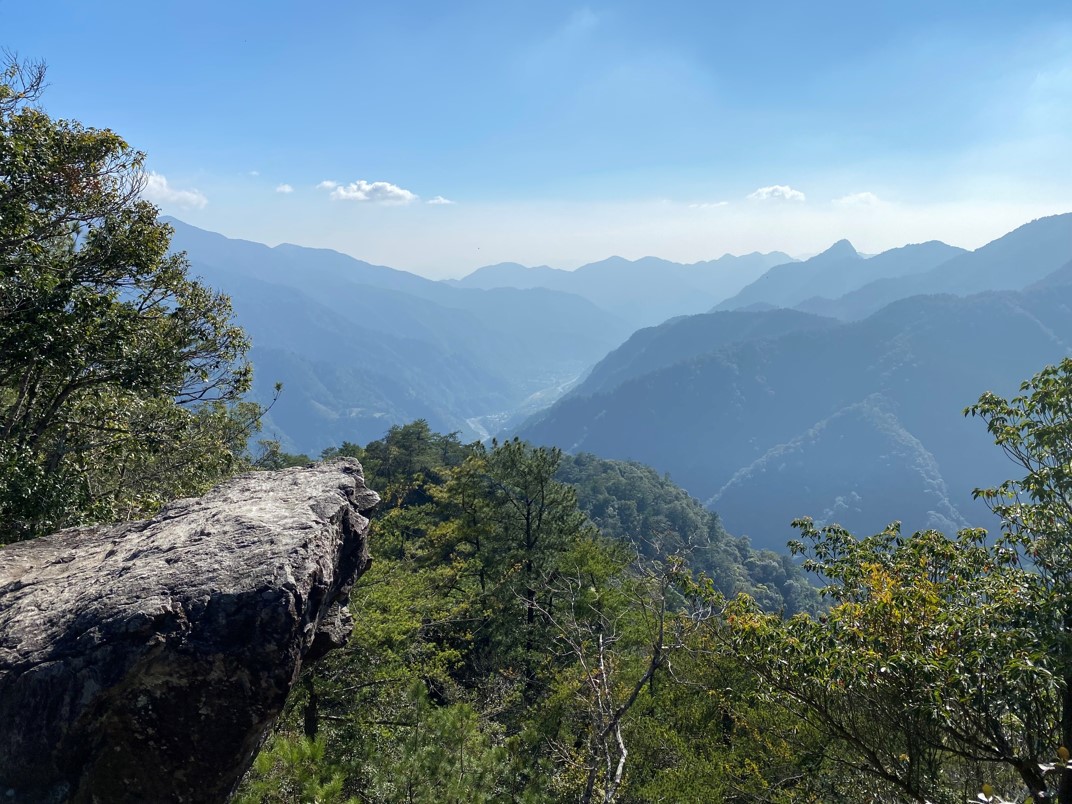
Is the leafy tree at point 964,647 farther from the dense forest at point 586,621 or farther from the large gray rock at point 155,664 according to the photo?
the large gray rock at point 155,664

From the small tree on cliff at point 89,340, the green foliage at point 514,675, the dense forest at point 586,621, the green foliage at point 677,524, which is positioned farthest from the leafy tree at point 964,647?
the green foliage at point 677,524

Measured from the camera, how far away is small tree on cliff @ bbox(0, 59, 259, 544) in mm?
9852

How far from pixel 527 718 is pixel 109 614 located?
51.0 ft

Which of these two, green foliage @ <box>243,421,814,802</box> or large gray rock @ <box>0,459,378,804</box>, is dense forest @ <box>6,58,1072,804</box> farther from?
large gray rock @ <box>0,459,378,804</box>

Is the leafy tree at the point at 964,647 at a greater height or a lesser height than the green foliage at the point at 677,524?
greater

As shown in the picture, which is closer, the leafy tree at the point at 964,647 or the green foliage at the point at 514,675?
the leafy tree at the point at 964,647

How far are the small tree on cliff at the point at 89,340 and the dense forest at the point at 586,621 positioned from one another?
50mm

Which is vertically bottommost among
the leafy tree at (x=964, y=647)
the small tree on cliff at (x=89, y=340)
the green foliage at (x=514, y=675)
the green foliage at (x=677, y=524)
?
the green foliage at (x=677, y=524)

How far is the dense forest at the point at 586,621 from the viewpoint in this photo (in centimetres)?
746

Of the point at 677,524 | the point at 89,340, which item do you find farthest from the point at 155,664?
the point at 677,524

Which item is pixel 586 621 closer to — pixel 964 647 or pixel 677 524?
pixel 964 647

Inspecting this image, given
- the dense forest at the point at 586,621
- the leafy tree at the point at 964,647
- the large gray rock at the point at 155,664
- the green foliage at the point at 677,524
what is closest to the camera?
the large gray rock at the point at 155,664

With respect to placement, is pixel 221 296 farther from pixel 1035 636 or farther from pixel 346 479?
pixel 1035 636

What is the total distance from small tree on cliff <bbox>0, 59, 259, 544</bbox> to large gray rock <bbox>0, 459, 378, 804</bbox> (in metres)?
5.48
